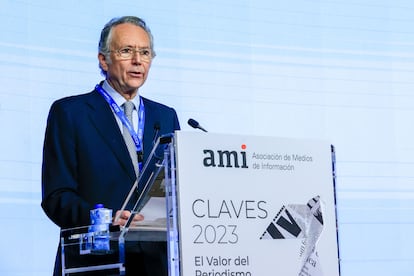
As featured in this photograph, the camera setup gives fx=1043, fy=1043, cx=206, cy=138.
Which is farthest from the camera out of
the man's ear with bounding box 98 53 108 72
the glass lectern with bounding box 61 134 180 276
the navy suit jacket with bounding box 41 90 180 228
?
the man's ear with bounding box 98 53 108 72

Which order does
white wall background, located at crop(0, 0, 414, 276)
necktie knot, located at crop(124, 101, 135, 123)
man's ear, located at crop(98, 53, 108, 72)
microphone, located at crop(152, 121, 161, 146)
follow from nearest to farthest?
microphone, located at crop(152, 121, 161, 146) < necktie knot, located at crop(124, 101, 135, 123) < man's ear, located at crop(98, 53, 108, 72) < white wall background, located at crop(0, 0, 414, 276)

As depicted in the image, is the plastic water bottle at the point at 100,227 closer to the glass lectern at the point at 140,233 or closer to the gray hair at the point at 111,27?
the glass lectern at the point at 140,233

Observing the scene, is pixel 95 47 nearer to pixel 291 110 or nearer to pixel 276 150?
pixel 291 110

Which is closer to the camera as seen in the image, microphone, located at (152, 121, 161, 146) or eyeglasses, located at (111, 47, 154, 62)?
microphone, located at (152, 121, 161, 146)

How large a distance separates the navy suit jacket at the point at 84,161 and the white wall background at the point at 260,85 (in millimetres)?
774

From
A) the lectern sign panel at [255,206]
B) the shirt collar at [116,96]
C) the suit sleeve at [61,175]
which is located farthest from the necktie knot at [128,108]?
the lectern sign panel at [255,206]

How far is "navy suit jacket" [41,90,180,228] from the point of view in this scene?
420 cm

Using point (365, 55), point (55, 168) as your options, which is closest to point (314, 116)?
point (365, 55)

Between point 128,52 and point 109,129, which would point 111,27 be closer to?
point 128,52

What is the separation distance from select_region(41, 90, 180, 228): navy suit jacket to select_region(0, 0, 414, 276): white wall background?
0.77 metres

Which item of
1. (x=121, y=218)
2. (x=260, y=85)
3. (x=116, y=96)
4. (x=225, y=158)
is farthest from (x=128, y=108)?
(x=260, y=85)

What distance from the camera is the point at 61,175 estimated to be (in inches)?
Result: 166

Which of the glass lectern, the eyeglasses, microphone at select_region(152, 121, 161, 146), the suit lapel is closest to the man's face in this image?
the eyeglasses

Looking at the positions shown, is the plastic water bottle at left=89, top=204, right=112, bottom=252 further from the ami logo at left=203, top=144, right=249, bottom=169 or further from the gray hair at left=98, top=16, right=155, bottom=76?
the gray hair at left=98, top=16, right=155, bottom=76
